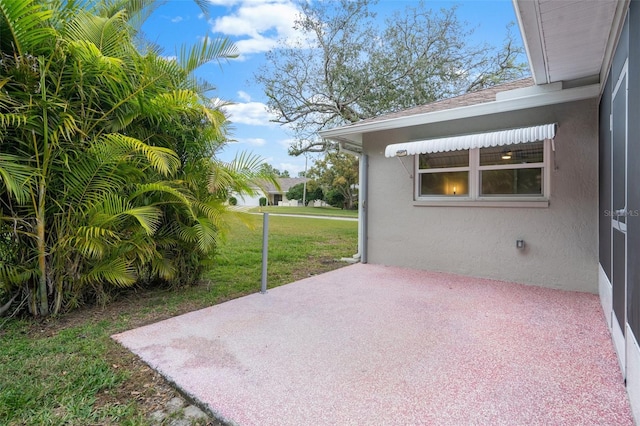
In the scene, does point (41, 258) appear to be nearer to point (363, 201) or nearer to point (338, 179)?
point (363, 201)

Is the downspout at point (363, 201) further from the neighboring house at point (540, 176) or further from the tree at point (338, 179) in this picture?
the tree at point (338, 179)

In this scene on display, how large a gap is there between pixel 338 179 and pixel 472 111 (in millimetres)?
35478

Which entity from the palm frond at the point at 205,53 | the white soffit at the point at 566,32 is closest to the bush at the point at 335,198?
the palm frond at the point at 205,53

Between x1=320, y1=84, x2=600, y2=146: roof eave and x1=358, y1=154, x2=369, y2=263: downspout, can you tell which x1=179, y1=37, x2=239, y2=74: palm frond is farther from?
x1=358, y1=154, x2=369, y2=263: downspout

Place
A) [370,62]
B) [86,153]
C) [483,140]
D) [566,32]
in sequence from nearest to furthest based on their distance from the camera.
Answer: [566,32] < [86,153] < [483,140] < [370,62]

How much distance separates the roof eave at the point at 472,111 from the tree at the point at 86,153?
3.85 metres

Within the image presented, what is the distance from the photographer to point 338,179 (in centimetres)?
4231

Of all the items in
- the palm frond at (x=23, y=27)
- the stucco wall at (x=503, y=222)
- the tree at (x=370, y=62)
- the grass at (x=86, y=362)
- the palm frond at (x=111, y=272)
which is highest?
the tree at (x=370, y=62)

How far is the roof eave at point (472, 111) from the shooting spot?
5.84 meters

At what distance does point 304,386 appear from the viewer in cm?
304

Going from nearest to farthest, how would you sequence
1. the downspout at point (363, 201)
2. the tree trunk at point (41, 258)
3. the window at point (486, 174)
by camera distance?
1. the tree trunk at point (41, 258)
2. the window at point (486, 174)
3. the downspout at point (363, 201)

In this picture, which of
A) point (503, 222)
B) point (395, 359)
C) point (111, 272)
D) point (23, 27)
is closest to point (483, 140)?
point (503, 222)

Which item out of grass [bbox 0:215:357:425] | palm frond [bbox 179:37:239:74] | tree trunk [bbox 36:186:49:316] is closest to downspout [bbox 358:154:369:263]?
grass [bbox 0:215:357:425]

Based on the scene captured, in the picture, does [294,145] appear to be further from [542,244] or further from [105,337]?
[105,337]
